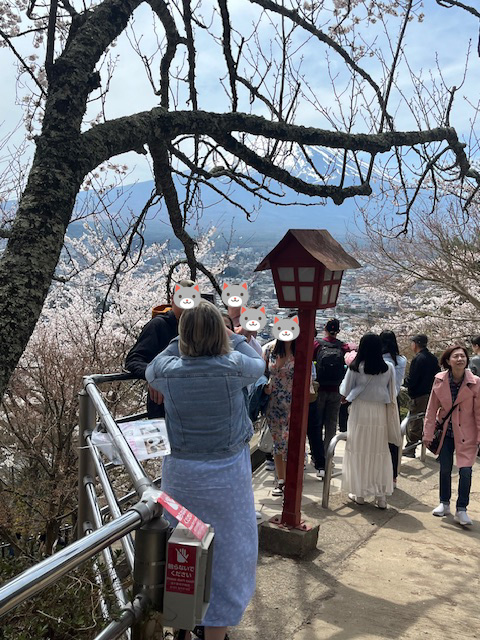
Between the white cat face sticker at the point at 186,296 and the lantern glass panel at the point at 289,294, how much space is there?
1.56 meters

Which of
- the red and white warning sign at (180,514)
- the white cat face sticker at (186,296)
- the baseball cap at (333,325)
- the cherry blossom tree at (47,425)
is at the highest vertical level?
the white cat face sticker at (186,296)

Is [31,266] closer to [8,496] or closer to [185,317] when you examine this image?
→ [185,317]

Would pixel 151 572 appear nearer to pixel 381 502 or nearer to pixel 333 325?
pixel 381 502

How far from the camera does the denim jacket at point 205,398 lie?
262 cm

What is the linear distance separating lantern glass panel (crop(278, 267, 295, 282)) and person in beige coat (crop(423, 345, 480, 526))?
2.01 meters

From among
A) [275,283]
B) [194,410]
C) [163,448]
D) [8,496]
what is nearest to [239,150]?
[275,283]

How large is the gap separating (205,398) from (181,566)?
1.11 metres

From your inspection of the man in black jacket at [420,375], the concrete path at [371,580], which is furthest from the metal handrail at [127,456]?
the man in black jacket at [420,375]

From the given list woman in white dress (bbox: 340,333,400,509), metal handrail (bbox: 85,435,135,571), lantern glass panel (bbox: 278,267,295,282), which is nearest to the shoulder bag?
woman in white dress (bbox: 340,333,400,509)

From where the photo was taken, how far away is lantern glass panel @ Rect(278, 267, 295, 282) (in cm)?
432

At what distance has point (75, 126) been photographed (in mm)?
2826

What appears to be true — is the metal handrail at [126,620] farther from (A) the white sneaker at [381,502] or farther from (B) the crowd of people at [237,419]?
(A) the white sneaker at [381,502]

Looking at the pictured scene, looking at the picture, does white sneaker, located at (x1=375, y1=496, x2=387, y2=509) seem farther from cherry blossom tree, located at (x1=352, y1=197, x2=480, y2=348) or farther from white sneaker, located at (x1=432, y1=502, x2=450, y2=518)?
cherry blossom tree, located at (x1=352, y1=197, x2=480, y2=348)

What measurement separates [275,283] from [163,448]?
7.52 ft
